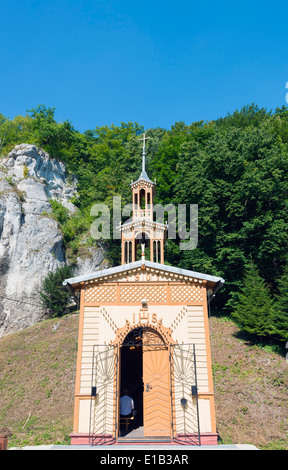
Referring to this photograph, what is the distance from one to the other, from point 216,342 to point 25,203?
2143 centimetres

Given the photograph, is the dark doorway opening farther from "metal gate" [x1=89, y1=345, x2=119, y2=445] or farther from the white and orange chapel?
"metal gate" [x1=89, y1=345, x2=119, y2=445]

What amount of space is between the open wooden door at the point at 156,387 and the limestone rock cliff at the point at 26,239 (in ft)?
62.3

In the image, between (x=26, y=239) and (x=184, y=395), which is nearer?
(x=184, y=395)

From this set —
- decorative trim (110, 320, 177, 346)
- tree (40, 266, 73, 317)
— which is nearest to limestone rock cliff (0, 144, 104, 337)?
tree (40, 266, 73, 317)

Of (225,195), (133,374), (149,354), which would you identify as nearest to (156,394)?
(149,354)

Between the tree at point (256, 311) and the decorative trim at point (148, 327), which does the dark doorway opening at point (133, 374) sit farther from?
the tree at point (256, 311)

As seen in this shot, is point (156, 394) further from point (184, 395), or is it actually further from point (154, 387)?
point (184, 395)

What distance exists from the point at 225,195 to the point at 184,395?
65.9 ft

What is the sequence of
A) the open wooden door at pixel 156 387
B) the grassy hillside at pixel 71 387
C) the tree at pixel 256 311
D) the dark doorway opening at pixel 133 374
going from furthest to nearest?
the tree at pixel 256 311 → the dark doorway opening at pixel 133 374 → the grassy hillside at pixel 71 387 → the open wooden door at pixel 156 387

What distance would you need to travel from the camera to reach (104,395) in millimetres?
11031

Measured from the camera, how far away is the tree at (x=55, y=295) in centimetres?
2756

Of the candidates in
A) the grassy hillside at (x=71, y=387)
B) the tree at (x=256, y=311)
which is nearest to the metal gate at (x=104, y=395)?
the grassy hillside at (x=71, y=387)
